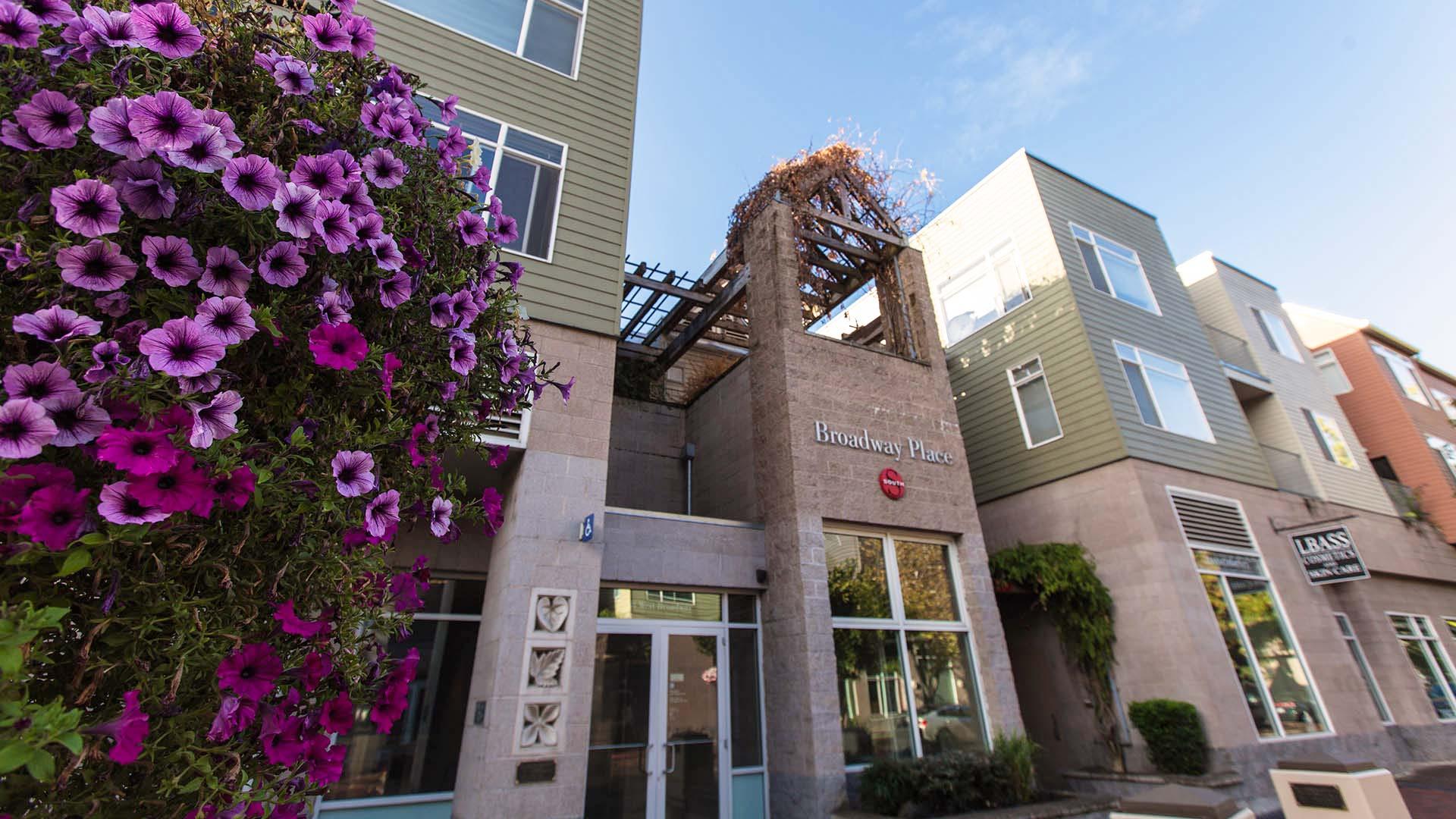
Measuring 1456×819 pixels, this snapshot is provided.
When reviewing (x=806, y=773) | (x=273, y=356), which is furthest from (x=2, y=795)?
(x=806, y=773)

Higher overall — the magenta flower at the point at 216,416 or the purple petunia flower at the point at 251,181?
the purple petunia flower at the point at 251,181

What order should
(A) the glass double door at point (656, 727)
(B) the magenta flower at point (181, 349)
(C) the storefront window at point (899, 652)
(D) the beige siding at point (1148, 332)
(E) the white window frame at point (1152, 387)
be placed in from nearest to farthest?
(B) the magenta flower at point (181, 349)
(A) the glass double door at point (656, 727)
(C) the storefront window at point (899, 652)
(D) the beige siding at point (1148, 332)
(E) the white window frame at point (1152, 387)

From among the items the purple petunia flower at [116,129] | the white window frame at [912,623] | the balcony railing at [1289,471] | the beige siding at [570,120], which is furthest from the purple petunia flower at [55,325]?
the balcony railing at [1289,471]

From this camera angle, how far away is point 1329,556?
11.0 m

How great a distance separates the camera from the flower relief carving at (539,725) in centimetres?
520

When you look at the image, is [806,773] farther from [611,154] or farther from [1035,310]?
[1035,310]

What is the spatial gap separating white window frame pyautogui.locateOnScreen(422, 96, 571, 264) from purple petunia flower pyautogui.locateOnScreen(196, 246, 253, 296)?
553cm

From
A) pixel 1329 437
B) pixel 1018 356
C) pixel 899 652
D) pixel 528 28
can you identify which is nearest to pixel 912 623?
pixel 899 652

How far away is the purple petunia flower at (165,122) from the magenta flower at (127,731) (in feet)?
3.86

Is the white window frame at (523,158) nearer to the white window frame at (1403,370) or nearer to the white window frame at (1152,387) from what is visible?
the white window frame at (1152,387)

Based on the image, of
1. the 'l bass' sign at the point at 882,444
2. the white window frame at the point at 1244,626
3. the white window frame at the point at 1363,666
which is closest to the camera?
the 'l bass' sign at the point at 882,444

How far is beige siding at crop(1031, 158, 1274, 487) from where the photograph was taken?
11.2 metres

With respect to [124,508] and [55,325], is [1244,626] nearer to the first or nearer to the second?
[124,508]

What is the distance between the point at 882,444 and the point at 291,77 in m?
7.93
